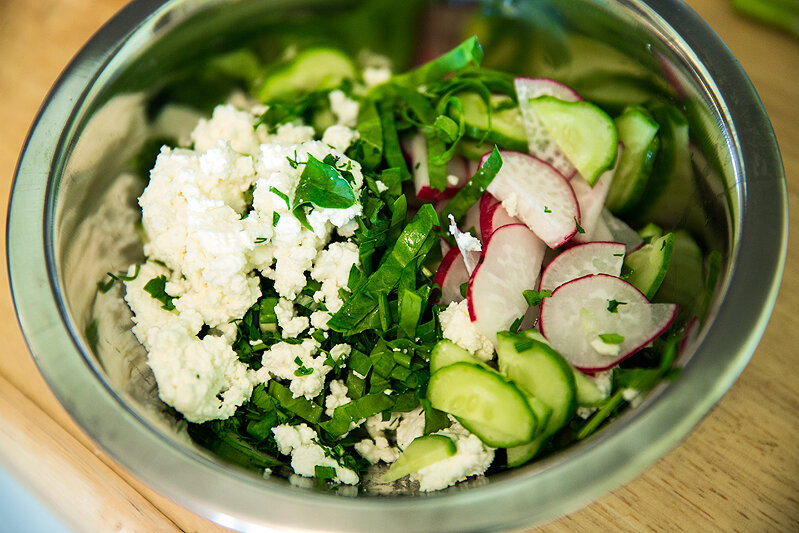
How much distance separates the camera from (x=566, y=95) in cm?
132

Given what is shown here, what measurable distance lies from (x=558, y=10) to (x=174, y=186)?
0.89 metres

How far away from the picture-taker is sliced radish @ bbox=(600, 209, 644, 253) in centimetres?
123

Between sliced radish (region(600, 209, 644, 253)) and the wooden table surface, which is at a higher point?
sliced radish (region(600, 209, 644, 253))

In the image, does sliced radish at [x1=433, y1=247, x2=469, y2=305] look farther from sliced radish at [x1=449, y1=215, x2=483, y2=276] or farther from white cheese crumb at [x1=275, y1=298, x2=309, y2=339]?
white cheese crumb at [x1=275, y1=298, x2=309, y2=339]

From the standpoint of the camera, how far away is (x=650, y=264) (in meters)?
1.11

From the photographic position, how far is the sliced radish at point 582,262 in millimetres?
1120

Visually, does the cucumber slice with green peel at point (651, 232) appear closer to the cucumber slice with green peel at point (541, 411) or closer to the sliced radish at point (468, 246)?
the sliced radish at point (468, 246)

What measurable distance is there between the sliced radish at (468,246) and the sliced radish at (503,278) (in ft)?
0.08

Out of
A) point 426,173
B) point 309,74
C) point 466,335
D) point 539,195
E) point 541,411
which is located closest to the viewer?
point 541,411

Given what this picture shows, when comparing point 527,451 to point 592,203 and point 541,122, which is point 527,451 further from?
point 541,122

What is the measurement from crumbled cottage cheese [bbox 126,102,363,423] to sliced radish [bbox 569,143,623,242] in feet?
1.47

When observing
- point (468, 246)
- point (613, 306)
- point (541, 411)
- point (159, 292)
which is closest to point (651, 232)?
point (613, 306)

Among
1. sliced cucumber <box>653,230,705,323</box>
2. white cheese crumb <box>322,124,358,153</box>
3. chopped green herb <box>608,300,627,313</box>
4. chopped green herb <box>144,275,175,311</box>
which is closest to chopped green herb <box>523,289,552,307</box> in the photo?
chopped green herb <box>608,300,627,313</box>

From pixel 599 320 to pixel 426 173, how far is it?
1.60ft
